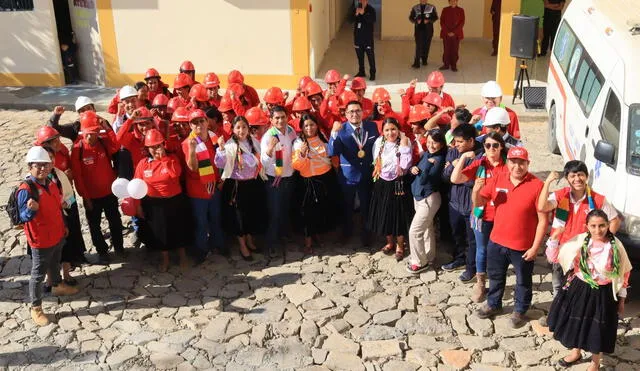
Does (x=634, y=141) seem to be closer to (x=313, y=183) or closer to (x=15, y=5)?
(x=313, y=183)

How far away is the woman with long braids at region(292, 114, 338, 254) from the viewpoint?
7.76 metres

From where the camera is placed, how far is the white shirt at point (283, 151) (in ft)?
25.3

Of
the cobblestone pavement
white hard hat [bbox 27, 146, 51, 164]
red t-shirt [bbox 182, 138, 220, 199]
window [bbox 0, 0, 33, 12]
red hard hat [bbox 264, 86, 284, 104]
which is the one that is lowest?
the cobblestone pavement

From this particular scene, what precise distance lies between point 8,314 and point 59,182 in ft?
4.46

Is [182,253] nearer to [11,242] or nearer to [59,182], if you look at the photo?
[59,182]

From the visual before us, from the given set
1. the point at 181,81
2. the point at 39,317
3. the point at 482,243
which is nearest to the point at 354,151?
the point at 482,243

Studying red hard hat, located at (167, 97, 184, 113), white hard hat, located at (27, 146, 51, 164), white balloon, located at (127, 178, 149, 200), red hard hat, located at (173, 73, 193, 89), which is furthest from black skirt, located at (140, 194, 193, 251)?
red hard hat, located at (173, 73, 193, 89)

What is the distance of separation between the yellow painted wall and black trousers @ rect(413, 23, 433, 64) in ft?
5.92

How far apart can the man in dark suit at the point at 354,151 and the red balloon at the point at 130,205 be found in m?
2.05

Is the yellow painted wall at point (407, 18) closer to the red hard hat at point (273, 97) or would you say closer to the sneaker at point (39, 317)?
the red hard hat at point (273, 97)

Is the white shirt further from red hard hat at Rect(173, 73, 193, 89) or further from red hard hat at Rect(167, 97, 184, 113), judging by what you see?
red hard hat at Rect(173, 73, 193, 89)

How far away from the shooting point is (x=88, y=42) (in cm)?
1456

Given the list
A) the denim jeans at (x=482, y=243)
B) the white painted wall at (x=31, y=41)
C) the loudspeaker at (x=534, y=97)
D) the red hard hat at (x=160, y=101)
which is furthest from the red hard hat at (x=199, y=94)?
the white painted wall at (x=31, y=41)

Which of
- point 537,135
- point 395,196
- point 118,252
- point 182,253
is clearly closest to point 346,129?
point 395,196
